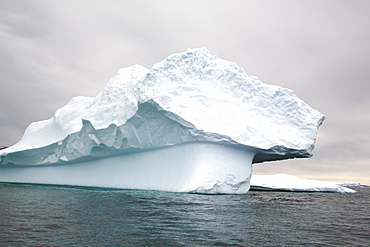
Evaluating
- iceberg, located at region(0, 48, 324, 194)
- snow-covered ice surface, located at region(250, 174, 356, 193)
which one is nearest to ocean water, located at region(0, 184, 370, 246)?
iceberg, located at region(0, 48, 324, 194)

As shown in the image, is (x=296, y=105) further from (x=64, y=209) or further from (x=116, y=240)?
(x=116, y=240)

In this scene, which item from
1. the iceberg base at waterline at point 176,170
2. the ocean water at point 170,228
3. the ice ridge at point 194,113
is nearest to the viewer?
the ocean water at point 170,228

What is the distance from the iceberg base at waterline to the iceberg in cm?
4

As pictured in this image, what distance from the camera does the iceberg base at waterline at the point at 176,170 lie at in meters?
13.6

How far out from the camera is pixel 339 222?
23.6 feet

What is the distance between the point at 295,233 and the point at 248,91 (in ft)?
35.8

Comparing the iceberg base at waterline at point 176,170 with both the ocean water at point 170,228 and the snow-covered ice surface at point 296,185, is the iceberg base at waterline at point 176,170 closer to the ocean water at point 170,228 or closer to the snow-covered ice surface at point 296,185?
the ocean water at point 170,228

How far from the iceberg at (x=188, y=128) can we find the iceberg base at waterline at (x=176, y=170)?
44mm

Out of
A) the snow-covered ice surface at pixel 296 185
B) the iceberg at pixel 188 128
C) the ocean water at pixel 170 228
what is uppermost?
→ the iceberg at pixel 188 128

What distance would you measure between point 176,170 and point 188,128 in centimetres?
228

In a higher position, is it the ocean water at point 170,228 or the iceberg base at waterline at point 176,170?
the iceberg base at waterline at point 176,170

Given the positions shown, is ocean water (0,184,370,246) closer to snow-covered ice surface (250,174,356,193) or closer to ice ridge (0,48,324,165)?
ice ridge (0,48,324,165)

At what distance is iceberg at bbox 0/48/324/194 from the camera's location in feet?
45.4

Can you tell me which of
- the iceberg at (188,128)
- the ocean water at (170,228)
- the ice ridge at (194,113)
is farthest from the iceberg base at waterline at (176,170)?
the ocean water at (170,228)
